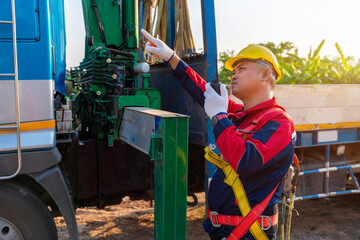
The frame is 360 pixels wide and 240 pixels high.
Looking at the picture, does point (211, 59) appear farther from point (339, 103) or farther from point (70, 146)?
point (339, 103)

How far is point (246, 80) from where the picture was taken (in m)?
2.12

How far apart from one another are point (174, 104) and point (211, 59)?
887 mm

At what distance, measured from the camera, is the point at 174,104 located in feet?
13.3

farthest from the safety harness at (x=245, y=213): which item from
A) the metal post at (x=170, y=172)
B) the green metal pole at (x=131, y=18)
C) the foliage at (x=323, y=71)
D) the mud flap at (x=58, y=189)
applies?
the foliage at (x=323, y=71)

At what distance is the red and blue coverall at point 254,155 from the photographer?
1788mm

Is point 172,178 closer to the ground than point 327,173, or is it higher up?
higher up

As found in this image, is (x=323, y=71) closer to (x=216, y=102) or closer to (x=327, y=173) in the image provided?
(x=327, y=173)

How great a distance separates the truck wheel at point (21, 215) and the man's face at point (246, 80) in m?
1.59

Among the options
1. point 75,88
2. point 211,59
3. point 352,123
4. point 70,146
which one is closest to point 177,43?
point 211,59

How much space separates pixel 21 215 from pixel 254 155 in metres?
1.69

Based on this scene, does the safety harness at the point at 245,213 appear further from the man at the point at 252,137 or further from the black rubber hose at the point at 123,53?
the black rubber hose at the point at 123,53

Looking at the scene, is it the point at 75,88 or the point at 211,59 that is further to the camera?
the point at 75,88

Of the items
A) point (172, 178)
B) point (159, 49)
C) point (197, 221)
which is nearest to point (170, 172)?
point (172, 178)

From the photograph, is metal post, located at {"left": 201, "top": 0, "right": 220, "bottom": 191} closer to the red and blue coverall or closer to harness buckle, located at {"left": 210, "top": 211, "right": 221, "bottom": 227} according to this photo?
the red and blue coverall
